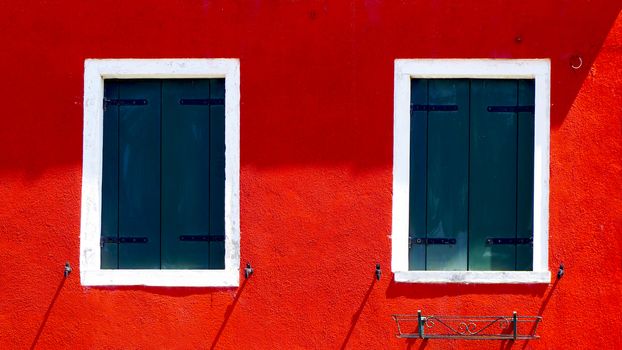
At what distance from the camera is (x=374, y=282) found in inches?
317

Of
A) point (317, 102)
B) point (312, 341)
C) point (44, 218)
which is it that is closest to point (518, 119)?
point (317, 102)

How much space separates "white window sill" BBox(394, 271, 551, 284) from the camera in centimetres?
799

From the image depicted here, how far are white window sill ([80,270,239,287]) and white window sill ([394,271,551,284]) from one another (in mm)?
1219

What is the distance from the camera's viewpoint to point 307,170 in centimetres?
812

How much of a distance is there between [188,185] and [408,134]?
1480 mm

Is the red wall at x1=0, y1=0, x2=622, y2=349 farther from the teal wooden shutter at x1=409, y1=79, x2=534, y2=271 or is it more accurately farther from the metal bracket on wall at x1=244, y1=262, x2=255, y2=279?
the teal wooden shutter at x1=409, y1=79, x2=534, y2=271

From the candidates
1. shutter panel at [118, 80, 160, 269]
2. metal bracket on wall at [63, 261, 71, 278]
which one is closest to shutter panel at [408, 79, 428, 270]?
shutter panel at [118, 80, 160, 269]

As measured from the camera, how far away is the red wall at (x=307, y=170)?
8031 millimetres

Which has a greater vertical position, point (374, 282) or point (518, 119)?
point (518, 119)

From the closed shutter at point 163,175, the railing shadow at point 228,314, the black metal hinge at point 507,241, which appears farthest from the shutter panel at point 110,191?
the black metal hinge at point 507,241

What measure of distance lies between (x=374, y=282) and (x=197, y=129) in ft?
5.04

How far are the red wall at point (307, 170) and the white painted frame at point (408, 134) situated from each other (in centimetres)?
5

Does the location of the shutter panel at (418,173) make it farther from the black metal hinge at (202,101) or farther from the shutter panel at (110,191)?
the shutter panel at (110,191)

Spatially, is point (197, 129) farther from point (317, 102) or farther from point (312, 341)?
point (312, 341)
